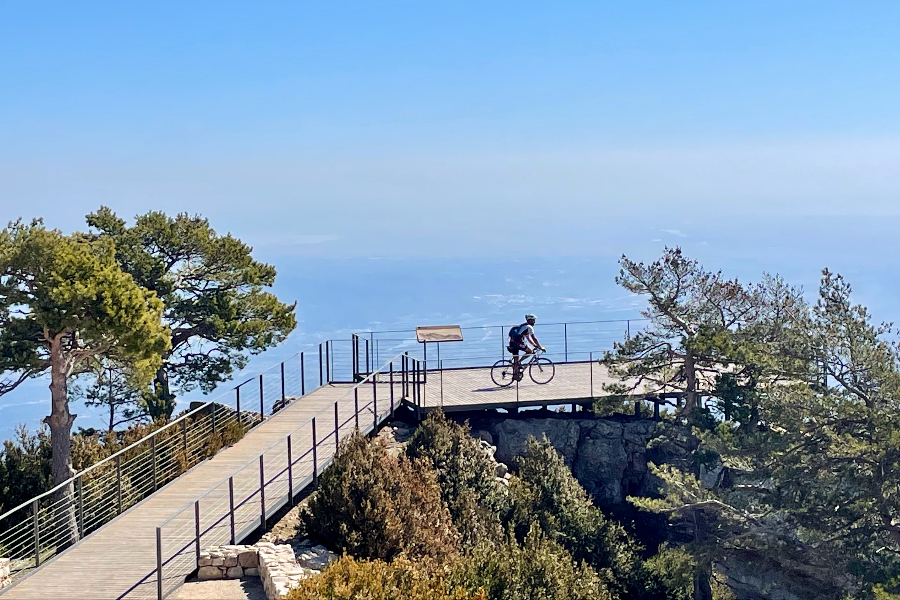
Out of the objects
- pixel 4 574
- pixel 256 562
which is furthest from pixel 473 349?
pixel 4 574

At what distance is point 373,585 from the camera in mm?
9148

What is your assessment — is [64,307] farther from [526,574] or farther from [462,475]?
[526,574]

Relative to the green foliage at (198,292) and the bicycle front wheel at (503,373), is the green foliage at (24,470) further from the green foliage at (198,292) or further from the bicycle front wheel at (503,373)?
the bicycle front wheel at (503,373)

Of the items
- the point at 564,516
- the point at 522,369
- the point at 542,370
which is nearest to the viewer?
the point at 564,516

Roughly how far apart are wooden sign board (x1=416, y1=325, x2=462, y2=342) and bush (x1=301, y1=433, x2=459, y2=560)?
28.5ft

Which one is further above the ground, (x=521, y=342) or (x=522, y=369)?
(x=521, y=342)

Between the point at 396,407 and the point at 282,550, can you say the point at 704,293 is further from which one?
the point at 282,550

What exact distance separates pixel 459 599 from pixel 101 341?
8.80m

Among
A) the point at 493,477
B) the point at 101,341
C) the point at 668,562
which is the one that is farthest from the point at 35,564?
the point at 668,562

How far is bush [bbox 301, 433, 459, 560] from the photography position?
1194 centimetres

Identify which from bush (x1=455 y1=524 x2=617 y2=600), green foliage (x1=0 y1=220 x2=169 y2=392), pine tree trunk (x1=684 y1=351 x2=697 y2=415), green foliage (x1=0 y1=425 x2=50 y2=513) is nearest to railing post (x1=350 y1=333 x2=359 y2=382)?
green foliage (x1=0 y1=220 x2=169 y2=392)

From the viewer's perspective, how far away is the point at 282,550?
11.4 m

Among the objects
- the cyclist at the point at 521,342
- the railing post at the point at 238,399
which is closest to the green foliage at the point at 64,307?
the railing post at the point at 238,399

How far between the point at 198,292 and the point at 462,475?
9861 mm
